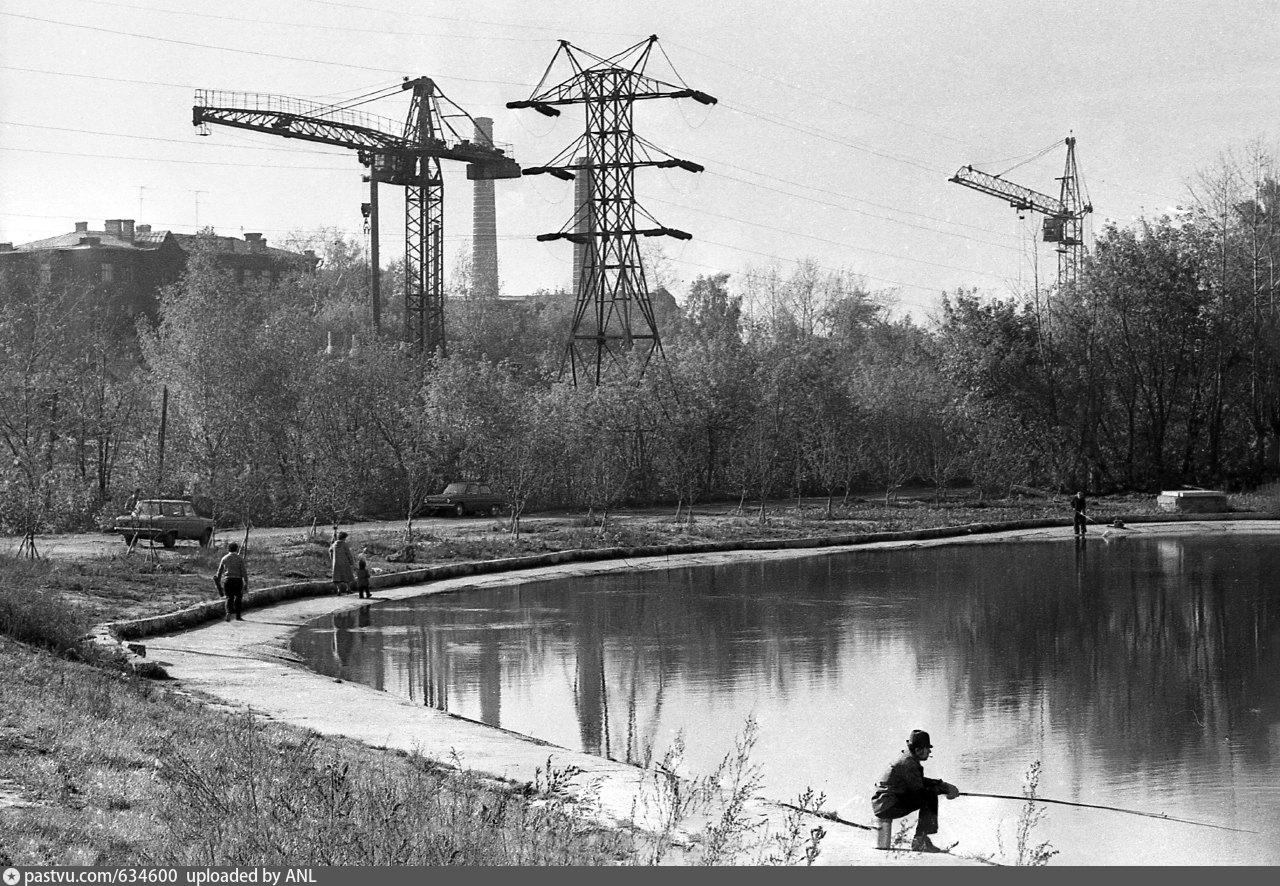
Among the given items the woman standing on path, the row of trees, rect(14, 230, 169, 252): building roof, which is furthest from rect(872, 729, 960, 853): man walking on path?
rect(14, 230, 169, 252): building roof

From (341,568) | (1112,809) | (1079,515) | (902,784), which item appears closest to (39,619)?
(341,568)

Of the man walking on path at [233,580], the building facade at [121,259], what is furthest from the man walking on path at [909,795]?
the building facade at [121,259]

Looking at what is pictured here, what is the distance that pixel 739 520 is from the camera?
52.0 m

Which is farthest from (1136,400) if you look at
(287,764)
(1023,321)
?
(287,764)

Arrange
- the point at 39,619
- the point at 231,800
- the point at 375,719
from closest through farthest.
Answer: the point at 231,800, the point at 375,719, the point at 39,619

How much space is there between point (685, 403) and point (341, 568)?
32968mm

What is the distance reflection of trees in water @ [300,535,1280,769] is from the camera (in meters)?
18.1

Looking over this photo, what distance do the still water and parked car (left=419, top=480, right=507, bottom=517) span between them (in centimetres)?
1905

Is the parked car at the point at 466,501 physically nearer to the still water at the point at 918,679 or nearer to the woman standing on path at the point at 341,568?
the still water at the point at 918,679

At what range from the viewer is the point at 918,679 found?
2062cm

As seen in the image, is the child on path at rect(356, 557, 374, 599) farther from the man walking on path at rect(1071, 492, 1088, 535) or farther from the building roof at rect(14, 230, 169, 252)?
the building roof at rect(14, 230, 169, 252)

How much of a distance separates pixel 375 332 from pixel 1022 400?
31.5 meters

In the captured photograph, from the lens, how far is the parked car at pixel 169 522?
131ft

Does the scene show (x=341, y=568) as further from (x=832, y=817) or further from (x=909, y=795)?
(x=909, y=795)
